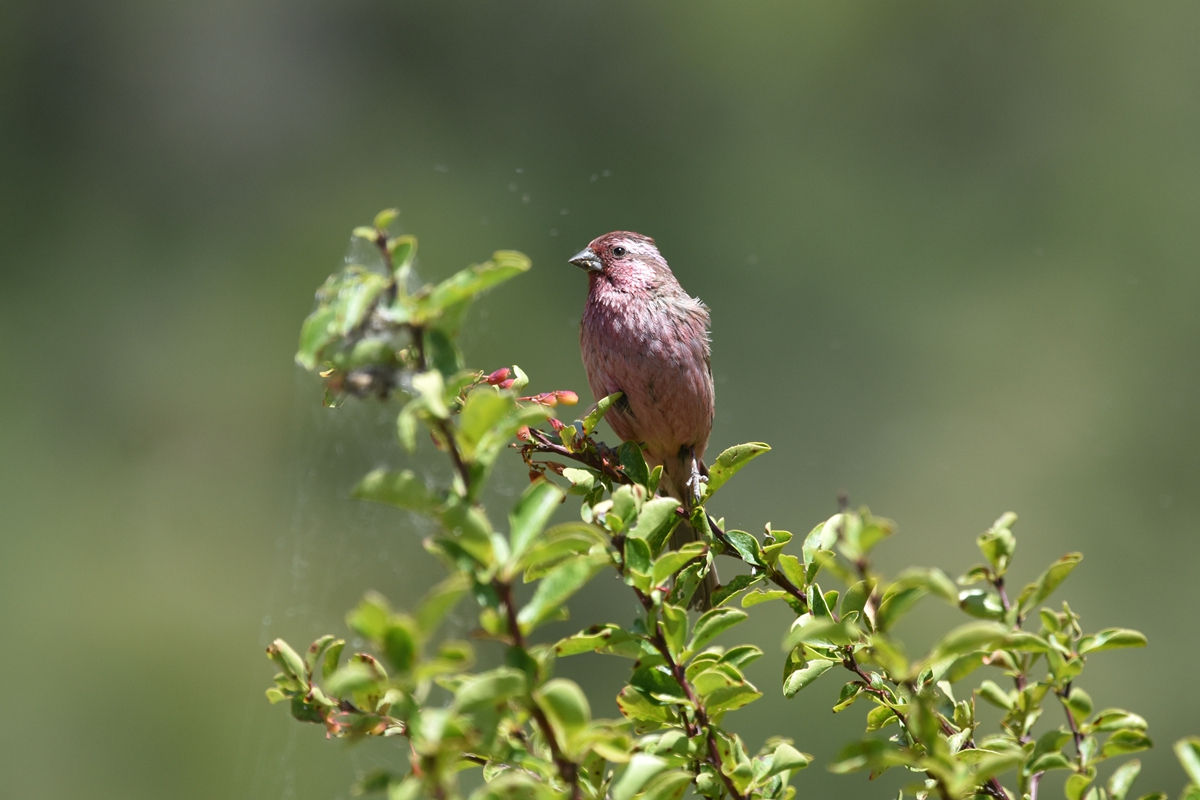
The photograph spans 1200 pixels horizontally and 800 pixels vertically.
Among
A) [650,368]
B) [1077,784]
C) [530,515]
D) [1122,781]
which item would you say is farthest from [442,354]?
[650,368]

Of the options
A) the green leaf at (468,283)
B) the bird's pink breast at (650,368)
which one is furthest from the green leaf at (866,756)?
the bird's pink breast at (650,368)

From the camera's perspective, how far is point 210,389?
10766 mm

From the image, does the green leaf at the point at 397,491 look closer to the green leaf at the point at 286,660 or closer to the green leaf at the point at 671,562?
the green leaf at the point at 671,562

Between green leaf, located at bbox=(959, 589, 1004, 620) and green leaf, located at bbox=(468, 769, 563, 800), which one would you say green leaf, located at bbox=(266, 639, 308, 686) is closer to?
green leaf, located at bbox=(468, 769, 563, 800)

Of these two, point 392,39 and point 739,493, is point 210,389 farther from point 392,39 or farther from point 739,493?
point 739,493

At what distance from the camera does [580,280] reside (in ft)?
32.9

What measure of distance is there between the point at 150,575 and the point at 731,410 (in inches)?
216

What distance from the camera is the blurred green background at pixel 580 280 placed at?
930 centimetres

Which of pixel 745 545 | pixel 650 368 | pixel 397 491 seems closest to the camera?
pixel 397 491

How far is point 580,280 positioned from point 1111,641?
8804 mm

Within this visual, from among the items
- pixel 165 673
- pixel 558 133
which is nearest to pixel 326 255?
pixel 558 133

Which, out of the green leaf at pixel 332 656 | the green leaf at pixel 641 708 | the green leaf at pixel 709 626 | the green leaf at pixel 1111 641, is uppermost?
the green leaf at pixel 332 656

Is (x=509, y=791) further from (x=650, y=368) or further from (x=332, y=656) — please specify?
(x=650, y=368)

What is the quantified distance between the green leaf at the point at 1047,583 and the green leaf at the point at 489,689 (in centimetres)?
72
